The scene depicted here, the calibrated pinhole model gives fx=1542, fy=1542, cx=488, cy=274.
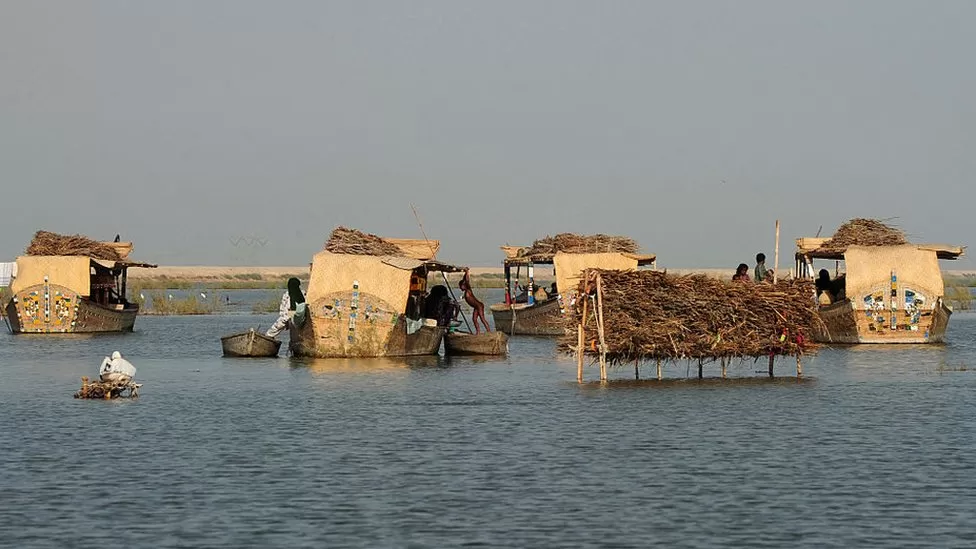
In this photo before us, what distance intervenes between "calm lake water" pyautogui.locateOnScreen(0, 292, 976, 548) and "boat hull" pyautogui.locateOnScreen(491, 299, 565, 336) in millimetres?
17241

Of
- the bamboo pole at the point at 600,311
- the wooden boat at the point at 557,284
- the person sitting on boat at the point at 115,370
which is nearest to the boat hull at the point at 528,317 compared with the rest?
the wooden boat at the point at 557,284

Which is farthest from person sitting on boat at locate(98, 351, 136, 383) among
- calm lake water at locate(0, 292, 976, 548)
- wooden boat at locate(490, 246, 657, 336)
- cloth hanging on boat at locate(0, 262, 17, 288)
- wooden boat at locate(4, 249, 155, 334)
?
cloth hanging on boat at locate(0, 262, 17, 288)

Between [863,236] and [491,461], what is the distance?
2538 centimetres

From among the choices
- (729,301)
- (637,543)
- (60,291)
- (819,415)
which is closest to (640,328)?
(729,301)

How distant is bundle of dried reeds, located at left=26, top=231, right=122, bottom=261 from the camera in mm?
48188

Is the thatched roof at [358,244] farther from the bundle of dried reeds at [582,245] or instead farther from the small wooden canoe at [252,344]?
the bundle of dried reeds at [582,245]

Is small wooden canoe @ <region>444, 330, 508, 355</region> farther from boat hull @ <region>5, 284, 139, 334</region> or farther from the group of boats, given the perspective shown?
boat hull @ <region>5, 284, 139, 334</region>

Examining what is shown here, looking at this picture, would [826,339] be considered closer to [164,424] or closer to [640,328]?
[640,328]

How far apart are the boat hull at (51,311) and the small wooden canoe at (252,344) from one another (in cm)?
1263

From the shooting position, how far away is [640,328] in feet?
88.1

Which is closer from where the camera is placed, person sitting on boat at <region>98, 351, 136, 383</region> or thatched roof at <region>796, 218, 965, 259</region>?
person sitting on boat at <region>98, 351, 136, 383</region>

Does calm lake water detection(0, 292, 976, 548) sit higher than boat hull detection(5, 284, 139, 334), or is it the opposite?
boat hull detection(5, 284, 139, 334)

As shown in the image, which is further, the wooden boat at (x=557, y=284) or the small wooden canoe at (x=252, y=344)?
the wooden boat at (x=557, y=284)

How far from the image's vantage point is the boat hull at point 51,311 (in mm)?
48188
